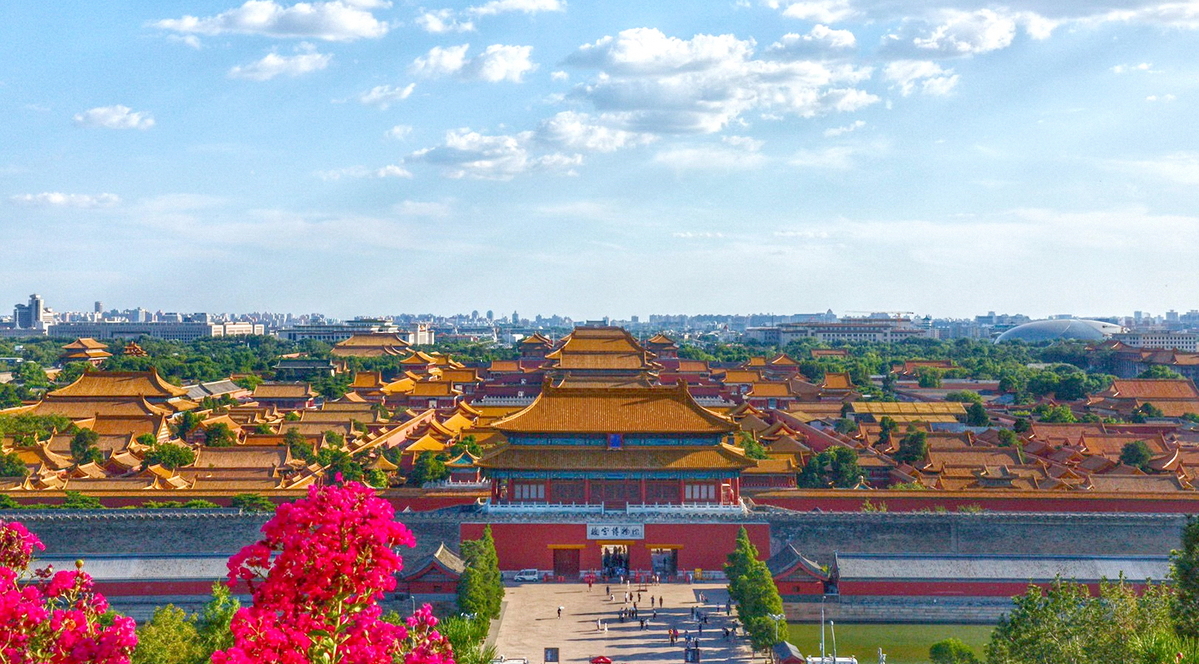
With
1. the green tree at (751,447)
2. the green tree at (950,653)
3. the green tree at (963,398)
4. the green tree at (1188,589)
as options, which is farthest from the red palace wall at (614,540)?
the green tree at (963,398)

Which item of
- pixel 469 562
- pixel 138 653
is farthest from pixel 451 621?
pixel 138 653

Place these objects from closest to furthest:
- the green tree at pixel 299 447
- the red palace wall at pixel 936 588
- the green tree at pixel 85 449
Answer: the red palace wall at pixel 936 588 → the green tree at pixel 85 449 → the green tree at pixel 299 447

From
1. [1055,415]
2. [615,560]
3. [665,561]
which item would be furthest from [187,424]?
[1055,415]

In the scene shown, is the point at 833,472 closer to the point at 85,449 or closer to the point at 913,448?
the point at 913,448

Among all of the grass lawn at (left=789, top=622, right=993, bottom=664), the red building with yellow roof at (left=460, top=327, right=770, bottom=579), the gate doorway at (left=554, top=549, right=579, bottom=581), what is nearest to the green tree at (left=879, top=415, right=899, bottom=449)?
the red building with yellow roof at (left=460, top=327, right=770, bottom=579)

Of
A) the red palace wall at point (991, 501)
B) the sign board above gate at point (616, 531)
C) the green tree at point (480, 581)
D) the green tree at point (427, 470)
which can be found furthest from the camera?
the green tree at point (427, 470)

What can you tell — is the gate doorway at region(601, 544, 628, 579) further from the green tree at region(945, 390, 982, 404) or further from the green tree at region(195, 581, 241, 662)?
the green tree at region(945, 390, 982, 404)

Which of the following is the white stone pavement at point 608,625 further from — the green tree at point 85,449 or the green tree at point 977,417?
the green tree at point 977,417
